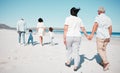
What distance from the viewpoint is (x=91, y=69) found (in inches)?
221

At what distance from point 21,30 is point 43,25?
177 centimetres

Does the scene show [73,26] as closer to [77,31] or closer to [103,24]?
[77,31]

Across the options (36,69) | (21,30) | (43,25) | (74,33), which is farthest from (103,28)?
(21,30)

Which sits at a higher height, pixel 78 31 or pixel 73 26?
pixel 73 26

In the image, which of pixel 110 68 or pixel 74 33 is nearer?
pixel 74 33

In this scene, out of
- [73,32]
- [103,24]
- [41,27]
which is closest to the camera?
[73,32]

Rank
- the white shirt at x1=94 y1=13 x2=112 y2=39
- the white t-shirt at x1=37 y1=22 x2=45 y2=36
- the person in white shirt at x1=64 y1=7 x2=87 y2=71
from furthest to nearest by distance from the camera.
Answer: the white t-shirt at x1=37 y1=22 x2=45 y2=36
the white shirt at x1=94 y1=13 x2=112 y2=39
the person in white shirt at x1=64 y1=7 x2=87 y2=71

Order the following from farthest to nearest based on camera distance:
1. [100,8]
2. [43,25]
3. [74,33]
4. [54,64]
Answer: [43,25]
[54,64]
[100,8]
[74,33]

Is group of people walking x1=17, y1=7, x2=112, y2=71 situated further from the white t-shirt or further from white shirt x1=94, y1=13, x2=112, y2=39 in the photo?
the white t-shirt

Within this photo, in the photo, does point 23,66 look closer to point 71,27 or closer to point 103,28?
point 71,27

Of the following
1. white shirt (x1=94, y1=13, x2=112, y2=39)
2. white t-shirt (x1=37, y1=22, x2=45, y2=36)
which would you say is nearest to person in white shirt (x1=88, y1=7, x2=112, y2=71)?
white shirt (x1=94, y1=13, x2=112, y2=39)

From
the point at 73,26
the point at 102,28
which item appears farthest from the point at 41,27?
the point at 102,28

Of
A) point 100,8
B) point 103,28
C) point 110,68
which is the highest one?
A: point 100,8

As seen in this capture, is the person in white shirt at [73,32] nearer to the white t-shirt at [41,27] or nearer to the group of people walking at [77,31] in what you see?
the group of people walking at [77,31]
